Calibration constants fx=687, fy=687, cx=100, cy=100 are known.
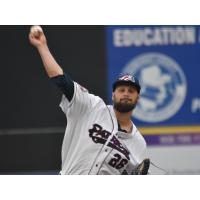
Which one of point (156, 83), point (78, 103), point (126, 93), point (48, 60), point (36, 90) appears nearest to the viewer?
point (48, 60)

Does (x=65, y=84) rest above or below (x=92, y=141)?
above

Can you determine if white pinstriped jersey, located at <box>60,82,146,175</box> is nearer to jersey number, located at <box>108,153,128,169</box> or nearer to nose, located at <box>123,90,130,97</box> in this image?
jersey number, located at <box>108,153,128,169</box>

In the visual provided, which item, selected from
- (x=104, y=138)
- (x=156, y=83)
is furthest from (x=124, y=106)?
(x=156, y=83)

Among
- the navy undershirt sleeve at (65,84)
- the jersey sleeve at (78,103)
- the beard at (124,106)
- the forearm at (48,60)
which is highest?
the forearm at (48,60)

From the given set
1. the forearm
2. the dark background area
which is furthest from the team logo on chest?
the dark background area

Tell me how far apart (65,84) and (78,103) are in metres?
0.14

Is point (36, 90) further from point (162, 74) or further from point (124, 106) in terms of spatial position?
point (124, 106)

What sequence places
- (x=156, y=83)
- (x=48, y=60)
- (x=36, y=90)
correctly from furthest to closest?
(x=156, y=83) < (x=36, y=90) < (x=48, y=60)

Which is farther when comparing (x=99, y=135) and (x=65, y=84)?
(x=99, y=135)

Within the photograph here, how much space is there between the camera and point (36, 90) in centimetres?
605

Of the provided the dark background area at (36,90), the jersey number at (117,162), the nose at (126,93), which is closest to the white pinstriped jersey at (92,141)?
the jersey number at (117,162)

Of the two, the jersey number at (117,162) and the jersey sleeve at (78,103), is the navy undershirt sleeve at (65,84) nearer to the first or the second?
the jersey sleeve at (78,103)

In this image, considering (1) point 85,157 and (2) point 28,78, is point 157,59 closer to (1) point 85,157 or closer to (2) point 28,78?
(2) point 28,78

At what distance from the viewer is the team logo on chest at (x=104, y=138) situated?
11.2 feet
